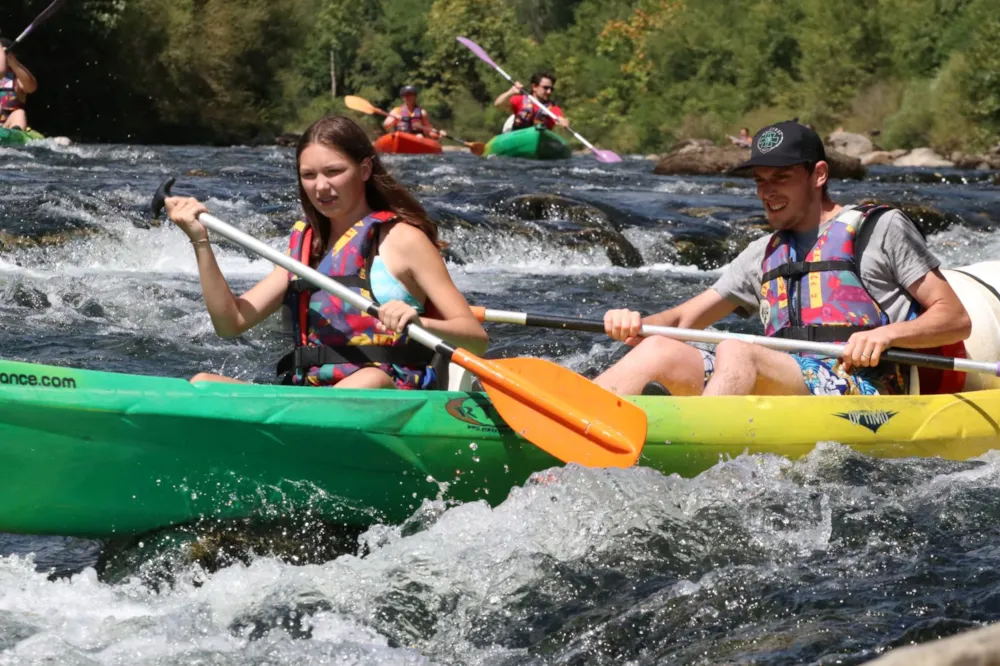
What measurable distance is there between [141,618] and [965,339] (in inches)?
96.8

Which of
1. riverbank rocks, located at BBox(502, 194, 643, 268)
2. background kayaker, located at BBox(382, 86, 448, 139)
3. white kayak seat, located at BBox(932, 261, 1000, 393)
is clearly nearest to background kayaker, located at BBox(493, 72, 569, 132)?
background kayaker, located at BBox(382, 86, 448, 139)

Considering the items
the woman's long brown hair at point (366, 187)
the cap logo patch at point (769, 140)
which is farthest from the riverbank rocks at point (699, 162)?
the woman's long brown hair at point (366, 187)

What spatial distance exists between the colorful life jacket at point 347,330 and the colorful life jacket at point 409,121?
48.8ft

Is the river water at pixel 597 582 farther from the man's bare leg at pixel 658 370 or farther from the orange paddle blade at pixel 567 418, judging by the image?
the man's bare leg at pixel 658 370

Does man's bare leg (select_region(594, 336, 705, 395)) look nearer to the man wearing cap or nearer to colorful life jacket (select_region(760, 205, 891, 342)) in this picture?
the man wearing cap

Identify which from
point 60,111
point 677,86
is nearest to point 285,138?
point 60,111

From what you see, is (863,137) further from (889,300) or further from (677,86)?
(889,300)

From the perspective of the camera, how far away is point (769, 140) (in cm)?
375

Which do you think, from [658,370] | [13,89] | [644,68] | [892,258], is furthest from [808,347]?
[644,68]

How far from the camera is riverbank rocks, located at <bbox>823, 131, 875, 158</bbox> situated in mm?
22828

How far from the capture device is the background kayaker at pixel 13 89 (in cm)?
1479

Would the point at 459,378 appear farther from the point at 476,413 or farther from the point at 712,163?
the point at 712,163

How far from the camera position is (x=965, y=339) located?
3975mm

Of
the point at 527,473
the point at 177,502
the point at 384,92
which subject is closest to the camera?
the point at 177,502
